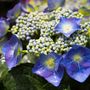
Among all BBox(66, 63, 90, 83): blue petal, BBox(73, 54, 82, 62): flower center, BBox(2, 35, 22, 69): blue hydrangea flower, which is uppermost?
BBox(2, 35, 22, 69): blue hydrangea flower

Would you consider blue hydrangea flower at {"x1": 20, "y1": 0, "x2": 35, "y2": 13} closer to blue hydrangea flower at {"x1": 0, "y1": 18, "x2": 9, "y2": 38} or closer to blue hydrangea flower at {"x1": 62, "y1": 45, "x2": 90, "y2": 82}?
blue hydrangea flower at {"x1": 0, "y1": 18, "x2": 9, "y2": 38}

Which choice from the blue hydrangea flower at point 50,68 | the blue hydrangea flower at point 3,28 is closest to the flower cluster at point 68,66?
the blue hydrangea flower at point 50,68

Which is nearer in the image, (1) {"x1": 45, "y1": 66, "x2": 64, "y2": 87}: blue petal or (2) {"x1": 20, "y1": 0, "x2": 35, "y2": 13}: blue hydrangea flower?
(1) {"x1": 45, "y1": 66, "x2": 64, "y2": 87}: blue petal

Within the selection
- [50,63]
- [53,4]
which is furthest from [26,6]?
[50,63]

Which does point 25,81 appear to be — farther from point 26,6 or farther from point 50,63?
point 26,6

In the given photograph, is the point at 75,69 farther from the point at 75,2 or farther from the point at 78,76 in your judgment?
the point at 75,2

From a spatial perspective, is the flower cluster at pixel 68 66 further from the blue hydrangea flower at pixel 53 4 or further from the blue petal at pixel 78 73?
the blue hydrangea flower at pixel 53 4

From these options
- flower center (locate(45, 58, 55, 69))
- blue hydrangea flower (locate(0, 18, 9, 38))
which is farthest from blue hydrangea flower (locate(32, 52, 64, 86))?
blue hydrangea flower (locate(0, 18, 9, 38))

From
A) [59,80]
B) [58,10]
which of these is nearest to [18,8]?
[58,10]
